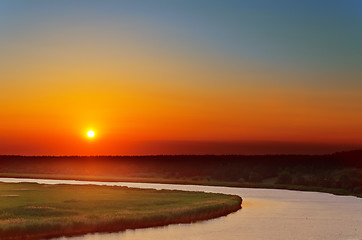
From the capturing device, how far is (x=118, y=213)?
163ft

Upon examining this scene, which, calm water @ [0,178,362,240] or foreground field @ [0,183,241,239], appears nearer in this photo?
foreground field @ [0,183,241,239]

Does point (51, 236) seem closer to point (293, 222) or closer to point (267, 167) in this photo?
point (293, 222)

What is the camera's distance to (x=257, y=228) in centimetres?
4750

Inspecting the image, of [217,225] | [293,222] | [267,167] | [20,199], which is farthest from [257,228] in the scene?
[267,167]

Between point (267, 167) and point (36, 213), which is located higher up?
point (267, 167)

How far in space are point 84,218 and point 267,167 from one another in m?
157

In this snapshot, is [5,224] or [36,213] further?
[36,213]

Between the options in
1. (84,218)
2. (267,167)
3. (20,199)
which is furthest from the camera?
(267,167)

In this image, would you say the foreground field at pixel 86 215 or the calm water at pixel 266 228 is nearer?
the foreground field at pixel 86 215

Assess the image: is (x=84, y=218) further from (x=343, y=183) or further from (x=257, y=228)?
(x=343, y=183)

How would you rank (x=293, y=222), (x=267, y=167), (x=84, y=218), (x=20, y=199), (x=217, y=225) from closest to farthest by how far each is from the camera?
(x=84, y=218)
(x=217, y=225)
(x=293, y=222)
(x=20, y=199)
(x=267, y=167)

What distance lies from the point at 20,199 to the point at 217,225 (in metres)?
24.9

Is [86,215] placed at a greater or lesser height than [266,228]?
greater

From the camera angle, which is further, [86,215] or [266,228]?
[266,228]
